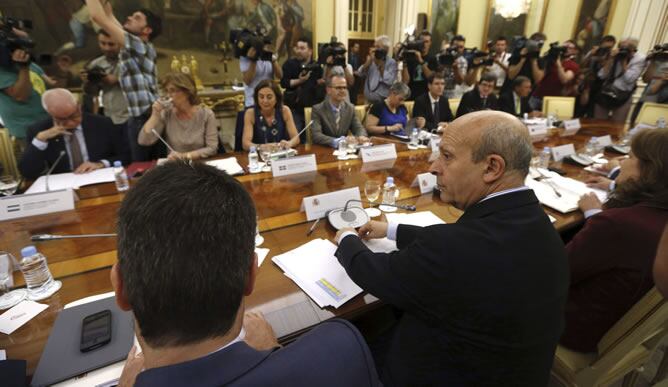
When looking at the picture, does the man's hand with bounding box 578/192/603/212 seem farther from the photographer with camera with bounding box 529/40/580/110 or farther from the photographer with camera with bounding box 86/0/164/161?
the photographer with camera with bounding box 529/40/580/110

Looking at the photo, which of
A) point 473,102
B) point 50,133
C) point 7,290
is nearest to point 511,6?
point 473,102

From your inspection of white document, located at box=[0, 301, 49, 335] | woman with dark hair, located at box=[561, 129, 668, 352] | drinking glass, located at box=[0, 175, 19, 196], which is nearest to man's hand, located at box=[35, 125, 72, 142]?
drinking glass, located at box=[0, 175, 19, 196]

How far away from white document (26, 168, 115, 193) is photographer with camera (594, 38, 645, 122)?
5.99 meters

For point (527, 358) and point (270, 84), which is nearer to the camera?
point (527, 358)

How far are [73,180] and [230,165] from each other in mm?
886

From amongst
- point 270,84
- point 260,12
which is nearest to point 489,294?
point 270,84

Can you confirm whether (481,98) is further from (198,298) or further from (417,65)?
(198,298)

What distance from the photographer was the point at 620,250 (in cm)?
112

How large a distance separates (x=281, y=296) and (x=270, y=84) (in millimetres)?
2186

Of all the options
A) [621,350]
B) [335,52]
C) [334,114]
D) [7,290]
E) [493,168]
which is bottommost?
[621,350]

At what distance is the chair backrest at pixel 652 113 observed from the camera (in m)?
3.76

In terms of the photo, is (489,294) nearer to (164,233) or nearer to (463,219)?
(463,219)

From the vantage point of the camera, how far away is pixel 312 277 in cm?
111

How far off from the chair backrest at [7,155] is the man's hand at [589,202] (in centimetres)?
361
